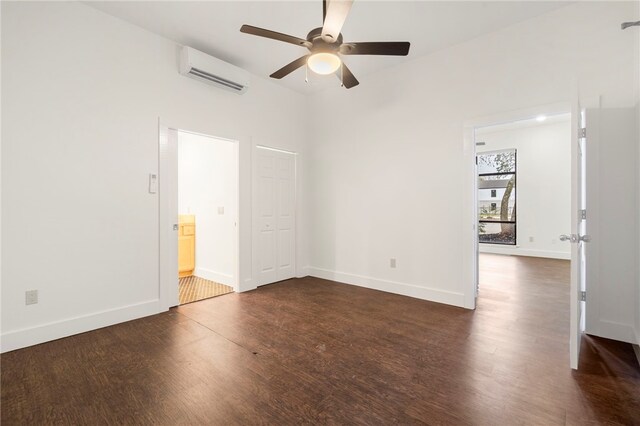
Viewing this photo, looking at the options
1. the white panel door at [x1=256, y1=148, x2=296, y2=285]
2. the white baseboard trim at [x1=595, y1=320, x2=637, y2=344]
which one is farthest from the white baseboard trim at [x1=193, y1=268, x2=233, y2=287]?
the white baseboard trim at [x1=595, y1=320, x2=637, y2=344]

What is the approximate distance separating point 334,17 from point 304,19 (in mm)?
1298

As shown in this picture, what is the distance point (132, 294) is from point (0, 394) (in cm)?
134

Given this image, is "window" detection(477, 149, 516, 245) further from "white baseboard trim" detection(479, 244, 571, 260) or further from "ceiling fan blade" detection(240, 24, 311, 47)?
"ceiling fan blade" detection(240, 24, 311, 47)

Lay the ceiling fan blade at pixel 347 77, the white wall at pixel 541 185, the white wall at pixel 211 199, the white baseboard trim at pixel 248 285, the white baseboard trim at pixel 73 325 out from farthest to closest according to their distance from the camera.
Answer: the white wall at pixel 541 185, the white wall at pixel 211 199, the white baseboard trim at pixel 248 285, the ceiling fan blade at pixel 347 77, the white baseboard trim at pixel 73 325

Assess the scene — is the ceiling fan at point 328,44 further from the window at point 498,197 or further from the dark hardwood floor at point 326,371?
the window at point 498,197

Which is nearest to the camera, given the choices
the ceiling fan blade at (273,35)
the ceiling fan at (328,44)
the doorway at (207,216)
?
the ceiling fan at (328,44)

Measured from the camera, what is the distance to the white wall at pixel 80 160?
2516 mm

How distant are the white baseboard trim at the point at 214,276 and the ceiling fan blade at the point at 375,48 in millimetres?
3540

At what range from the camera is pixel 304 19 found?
305 centimetres

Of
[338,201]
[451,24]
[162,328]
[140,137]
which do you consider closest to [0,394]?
[162,328]

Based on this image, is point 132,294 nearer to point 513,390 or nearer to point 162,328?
point 162,328

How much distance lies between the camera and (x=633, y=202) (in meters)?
2.59

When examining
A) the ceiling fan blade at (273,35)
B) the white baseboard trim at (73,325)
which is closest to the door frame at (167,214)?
the white baseboard trim at (73,325)

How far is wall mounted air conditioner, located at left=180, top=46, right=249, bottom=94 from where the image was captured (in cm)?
342
